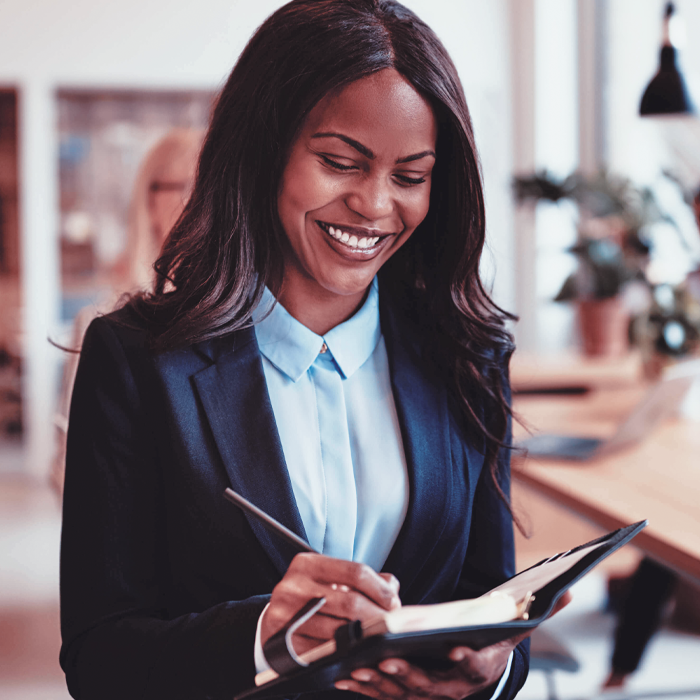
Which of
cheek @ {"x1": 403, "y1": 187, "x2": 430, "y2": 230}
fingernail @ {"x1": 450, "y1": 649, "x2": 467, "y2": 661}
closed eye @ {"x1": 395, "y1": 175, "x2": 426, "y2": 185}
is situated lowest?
fingernail @ {"x1": 450, "y1": 649, "x2": 467, "y2": 661}

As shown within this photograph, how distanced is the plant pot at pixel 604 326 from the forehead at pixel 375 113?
2.79 meters

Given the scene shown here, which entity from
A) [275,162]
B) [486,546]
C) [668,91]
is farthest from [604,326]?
[275,162]

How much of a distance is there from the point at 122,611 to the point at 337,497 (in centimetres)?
30

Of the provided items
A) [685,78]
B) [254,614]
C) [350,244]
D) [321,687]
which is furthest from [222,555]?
[685,78]

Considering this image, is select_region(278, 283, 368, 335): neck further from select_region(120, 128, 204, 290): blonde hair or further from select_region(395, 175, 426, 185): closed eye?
select_region(120, 128, 204, 290): blonde hair

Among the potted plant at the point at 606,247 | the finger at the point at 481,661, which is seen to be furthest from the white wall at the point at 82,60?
the finger at the point at 481,661

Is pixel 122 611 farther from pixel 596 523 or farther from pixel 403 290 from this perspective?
pixel 596 523

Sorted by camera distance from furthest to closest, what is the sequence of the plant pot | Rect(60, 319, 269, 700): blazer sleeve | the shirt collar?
the plant pot < the shirt collar < Rect(60, 319, 269, 700): blazer sleeve

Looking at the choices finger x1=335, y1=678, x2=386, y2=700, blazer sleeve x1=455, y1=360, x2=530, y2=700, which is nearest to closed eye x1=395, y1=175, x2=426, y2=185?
blazer sleeve x1=455, y1=360, x2=530, y2=700

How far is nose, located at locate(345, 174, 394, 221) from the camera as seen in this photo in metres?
1.08

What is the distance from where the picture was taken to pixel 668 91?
96.6 inches

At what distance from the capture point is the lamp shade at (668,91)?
245cm

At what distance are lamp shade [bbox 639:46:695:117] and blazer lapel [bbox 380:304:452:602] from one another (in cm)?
157

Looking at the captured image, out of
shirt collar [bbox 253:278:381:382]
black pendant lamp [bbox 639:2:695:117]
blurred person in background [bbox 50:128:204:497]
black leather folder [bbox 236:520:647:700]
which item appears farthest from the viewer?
blurred person in background [bbox 50:128:204:497]
